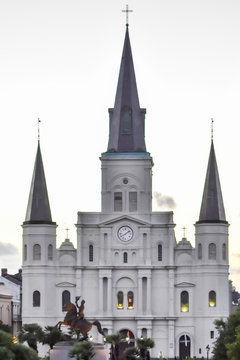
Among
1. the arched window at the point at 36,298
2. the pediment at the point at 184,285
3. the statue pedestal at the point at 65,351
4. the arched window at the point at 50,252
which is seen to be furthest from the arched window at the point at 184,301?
the statue pedestal at the point at 65,351

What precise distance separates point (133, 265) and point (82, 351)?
55678mm

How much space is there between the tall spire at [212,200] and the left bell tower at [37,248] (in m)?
14.9

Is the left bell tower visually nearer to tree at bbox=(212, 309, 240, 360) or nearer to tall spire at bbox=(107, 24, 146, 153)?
tall spire at bbox=(107, 24, 146, 153)

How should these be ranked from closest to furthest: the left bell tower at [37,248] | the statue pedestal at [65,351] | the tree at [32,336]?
the statue pedestal at [65,351] < the tree at [32,336] < the left bell tower at [37,248]

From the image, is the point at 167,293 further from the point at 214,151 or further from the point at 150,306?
the point at 214,151

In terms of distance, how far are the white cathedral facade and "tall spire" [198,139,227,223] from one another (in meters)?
0.10

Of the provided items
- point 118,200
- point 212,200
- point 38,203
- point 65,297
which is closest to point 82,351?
point 65,297

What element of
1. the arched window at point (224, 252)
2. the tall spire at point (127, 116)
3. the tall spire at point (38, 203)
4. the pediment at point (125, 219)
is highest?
the tall spire at point (127, 116)

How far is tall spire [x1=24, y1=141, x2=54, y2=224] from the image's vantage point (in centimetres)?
15938

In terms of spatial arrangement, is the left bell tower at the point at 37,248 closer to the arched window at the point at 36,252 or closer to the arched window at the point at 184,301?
the arched window at the point at 36,252

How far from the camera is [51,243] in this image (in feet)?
524

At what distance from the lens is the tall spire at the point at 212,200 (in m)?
158

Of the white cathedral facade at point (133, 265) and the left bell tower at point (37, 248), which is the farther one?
the left bell tower at point (37, 248)

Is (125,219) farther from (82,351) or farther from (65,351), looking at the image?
(82,351)
